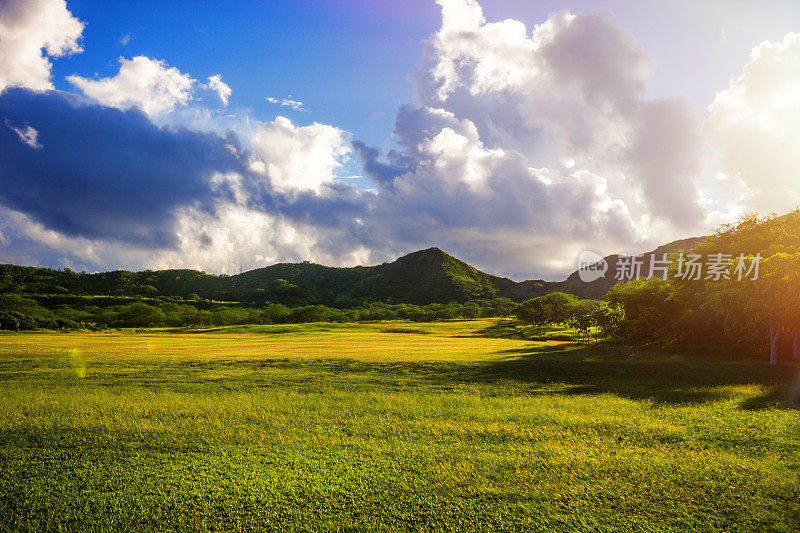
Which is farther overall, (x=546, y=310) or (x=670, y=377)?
(x=546, y=310)

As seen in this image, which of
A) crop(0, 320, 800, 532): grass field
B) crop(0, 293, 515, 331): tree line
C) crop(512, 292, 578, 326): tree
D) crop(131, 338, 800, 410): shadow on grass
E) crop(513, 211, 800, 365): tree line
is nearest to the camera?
crop(0, 320, 800, 532): grass field

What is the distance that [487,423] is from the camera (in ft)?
51.3

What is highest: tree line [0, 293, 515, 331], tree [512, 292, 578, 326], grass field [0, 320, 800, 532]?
tree [512, 292, 578, 326]

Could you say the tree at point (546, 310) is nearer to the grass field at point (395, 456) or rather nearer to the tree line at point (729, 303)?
the tree line at point (729, 303)

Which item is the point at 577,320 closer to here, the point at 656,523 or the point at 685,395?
the point at 685,395

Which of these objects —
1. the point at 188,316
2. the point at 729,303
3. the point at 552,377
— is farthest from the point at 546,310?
the point at 188,316

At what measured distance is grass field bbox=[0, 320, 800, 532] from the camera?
345 inches

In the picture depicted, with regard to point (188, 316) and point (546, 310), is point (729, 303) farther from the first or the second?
point (188, 316)

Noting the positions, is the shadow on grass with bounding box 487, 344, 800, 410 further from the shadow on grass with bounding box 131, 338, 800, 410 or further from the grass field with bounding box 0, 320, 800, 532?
the grass field with bounding box 0, 320, 800, 532

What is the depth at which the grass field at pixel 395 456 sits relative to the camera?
876 cm

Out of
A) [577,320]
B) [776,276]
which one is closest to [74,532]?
[776,276]

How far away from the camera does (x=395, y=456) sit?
11.9m

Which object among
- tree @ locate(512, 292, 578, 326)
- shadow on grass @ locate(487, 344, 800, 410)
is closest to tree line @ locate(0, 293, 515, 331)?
tree @ locate(512, 292, 578, 326)

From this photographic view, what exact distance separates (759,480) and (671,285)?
137 feet
